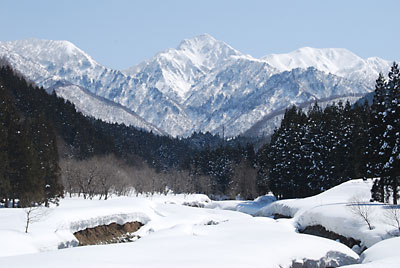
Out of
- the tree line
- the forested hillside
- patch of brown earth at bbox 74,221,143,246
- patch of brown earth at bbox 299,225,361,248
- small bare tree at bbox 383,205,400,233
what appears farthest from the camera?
the tree line

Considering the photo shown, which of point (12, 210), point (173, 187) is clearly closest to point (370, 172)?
point (12, 210)

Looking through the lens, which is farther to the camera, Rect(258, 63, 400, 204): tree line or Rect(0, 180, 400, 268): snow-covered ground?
Rect(258, 63, 400, 204): tree line

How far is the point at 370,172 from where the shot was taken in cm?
3747

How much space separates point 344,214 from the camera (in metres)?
35.1

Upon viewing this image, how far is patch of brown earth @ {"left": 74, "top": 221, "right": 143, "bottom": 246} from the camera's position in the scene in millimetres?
39406

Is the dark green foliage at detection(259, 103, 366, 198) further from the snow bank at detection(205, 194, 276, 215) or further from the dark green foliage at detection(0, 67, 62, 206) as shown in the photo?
the dark green foliage at detection(0, 67, 62, 206)

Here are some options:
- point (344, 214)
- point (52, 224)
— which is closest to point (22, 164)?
point (52, 224)

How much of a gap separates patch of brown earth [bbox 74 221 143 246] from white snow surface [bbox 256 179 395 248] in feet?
62.3

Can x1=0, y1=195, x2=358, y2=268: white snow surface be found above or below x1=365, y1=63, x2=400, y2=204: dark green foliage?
below

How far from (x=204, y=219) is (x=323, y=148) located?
76.6ft

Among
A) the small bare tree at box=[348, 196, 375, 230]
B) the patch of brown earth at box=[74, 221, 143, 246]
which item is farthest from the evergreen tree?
the patch of brown earth at box=[74, 221, 143, 246]

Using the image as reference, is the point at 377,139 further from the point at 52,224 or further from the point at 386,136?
the point at 52,224

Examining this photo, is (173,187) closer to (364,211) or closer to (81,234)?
(81,234)

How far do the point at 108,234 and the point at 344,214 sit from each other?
24618mm
